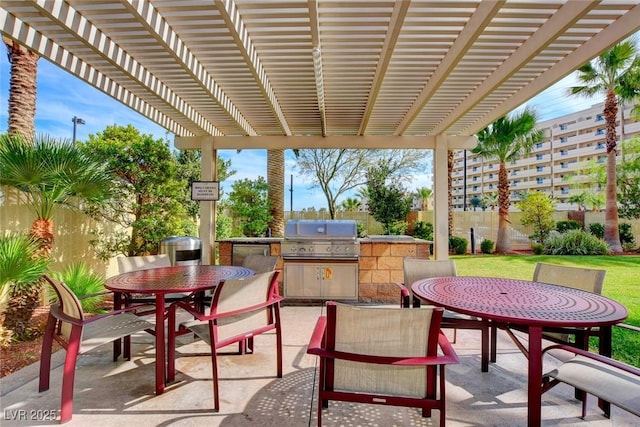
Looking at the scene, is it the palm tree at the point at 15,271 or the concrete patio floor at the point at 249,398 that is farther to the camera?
the palm tree at the point at 15,271

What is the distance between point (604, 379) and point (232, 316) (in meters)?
2.29

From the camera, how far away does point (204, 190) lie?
566 cm

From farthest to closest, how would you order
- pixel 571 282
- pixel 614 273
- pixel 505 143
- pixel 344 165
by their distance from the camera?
1. pixel 344 165
2. pixel 505 143
3. pixel 614 273
4. pixel 571 282

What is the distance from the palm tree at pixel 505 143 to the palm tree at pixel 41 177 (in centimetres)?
1062

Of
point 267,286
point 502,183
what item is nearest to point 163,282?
point 267,286

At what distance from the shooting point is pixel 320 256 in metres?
4.90

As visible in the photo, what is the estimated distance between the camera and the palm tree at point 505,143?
1020 centimetres

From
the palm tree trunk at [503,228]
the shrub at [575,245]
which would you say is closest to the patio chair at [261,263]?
the palm tree trunk at [503,228]

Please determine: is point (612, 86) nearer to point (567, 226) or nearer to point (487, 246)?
point (567, 226)

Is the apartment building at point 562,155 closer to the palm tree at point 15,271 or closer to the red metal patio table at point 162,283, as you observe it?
the red metal patio table at point 162,283

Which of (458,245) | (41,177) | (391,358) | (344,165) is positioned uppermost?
(344,165)

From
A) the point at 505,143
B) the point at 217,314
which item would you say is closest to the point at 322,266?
the point at 217,314

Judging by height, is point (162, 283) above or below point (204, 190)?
below

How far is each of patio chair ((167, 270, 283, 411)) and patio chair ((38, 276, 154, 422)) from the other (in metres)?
0.41
